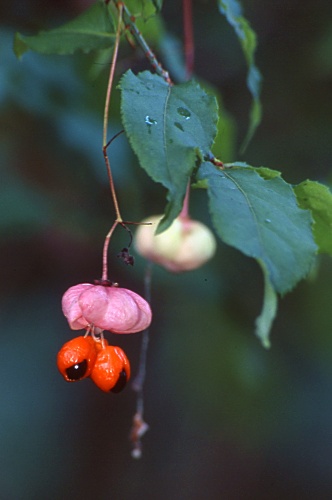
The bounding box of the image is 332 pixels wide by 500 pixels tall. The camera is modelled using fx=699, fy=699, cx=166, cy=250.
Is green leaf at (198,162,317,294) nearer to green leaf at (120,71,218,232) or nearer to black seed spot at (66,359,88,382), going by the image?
green leaf at (120,71,218,232)

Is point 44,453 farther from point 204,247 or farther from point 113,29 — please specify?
point 113,29

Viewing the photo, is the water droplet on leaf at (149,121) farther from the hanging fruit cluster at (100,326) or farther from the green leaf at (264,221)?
the hanging fruit cluster at (100,326)

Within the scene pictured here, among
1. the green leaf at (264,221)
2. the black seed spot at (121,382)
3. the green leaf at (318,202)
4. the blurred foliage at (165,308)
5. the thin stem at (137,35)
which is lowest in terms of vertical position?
the blurred foliage at (165,308)

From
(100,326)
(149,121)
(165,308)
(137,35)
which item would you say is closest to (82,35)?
(137,35)

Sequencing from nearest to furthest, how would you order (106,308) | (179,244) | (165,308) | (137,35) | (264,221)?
Answer: (264,221) < (106,308) < (137,35) < (179,244) < (165,308)

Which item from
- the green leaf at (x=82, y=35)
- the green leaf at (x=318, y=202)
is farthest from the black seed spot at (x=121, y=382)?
the green leaf at (x=82, y=35)

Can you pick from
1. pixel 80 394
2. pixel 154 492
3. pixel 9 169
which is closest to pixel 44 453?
pixel 80 394

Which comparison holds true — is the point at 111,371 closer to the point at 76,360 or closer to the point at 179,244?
the point at 76,360

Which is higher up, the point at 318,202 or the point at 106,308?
the point at 318,202
